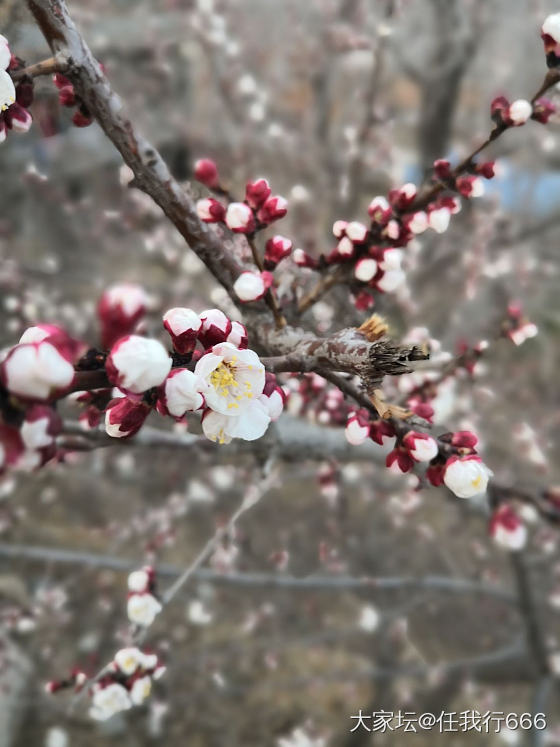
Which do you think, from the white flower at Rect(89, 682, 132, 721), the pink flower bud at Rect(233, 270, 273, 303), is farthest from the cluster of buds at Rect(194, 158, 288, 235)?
the white flower at Rect(89, 682, 132, 721)

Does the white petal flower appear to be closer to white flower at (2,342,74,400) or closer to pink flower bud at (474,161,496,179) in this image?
white flower at (2,342,74,400)

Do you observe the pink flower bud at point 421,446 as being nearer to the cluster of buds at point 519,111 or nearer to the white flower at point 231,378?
the white flower at point 231,378

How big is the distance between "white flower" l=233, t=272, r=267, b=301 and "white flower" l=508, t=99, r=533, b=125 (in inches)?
25.6

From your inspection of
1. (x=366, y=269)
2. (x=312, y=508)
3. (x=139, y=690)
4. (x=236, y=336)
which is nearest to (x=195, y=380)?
(x=236, y=336)

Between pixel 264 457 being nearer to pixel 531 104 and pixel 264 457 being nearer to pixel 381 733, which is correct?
pixel 531 104

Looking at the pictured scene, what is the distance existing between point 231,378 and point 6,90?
24.9 inches

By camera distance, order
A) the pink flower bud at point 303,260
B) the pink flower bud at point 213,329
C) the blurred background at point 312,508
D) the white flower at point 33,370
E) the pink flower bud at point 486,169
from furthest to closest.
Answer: the blurred background at point 312,508, the pink flower bud at point 303,260, the pink flower bud at point 486,169, the pink flower bud at point 213,329, the white flower at point 33,370

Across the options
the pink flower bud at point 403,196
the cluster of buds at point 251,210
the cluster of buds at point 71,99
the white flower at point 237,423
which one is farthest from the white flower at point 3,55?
the pink flower bud at point 403,196

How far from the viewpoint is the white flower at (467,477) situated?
90cm

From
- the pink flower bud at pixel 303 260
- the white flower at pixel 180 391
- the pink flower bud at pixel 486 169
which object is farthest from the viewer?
the pink flower bud at pixel 303 260

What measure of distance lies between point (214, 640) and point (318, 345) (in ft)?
13.0

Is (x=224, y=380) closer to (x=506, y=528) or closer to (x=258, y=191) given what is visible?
(x=258, y=191)

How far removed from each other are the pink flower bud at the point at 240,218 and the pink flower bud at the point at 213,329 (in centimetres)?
37

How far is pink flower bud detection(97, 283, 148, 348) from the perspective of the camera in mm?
659
